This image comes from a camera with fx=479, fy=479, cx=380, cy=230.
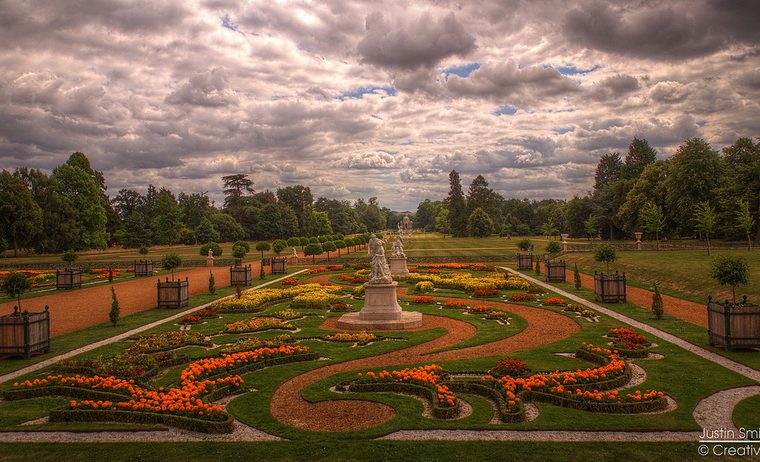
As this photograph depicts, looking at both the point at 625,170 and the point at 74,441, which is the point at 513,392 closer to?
the point at 74,441

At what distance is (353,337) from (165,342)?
6.40m

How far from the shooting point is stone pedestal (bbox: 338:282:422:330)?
62.4 ft

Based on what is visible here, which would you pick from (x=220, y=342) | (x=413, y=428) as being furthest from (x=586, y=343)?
(x=220, y=342)

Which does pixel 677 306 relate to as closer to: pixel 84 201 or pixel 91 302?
pixel 91 302

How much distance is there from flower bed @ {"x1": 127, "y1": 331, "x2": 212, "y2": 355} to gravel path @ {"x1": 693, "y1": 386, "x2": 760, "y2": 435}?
1414 cm

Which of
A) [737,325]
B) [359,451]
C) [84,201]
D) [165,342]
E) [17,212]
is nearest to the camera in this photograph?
[359,451]

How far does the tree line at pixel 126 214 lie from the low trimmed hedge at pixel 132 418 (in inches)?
2482

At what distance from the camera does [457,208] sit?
404 ft

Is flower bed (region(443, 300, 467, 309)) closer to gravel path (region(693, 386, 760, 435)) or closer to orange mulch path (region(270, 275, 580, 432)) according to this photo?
orange mulch path (region(270, 275, 580, 432))

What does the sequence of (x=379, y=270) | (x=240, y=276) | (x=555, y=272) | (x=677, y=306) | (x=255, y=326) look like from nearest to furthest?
(x=255, y=326) → (x=379, y=270) → (x=677, y=306) → (x=555, y=272) → (x=240, y=276)

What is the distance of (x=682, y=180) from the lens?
193 ft

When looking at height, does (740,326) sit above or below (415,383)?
above

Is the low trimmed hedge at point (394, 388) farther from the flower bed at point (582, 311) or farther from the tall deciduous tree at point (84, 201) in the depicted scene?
the tall deciduous tree at point (84, 201)

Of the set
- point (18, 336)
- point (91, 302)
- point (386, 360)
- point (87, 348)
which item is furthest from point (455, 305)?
point (91, 302)
